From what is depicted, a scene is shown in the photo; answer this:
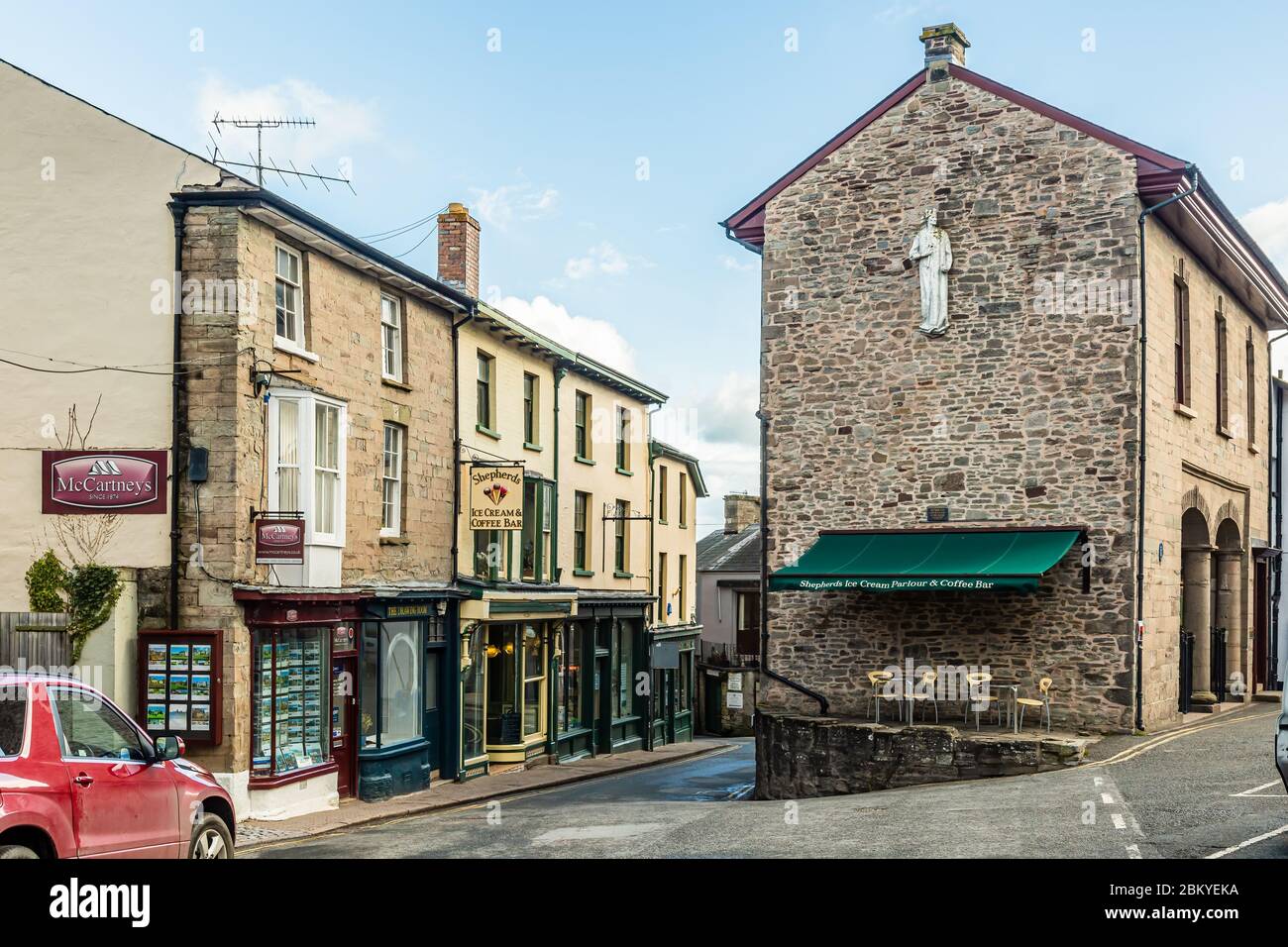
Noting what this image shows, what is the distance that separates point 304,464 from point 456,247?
10178 millimetres

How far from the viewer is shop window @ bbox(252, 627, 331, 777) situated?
1883 cm

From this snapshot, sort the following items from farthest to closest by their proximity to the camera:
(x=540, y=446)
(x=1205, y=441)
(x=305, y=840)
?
(x=540, y=446) < (x=1205, y=441) < (x=305, y=840)

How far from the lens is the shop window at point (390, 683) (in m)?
22.0

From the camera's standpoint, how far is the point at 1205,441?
990 inches

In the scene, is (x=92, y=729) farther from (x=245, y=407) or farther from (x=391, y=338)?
(x=391, y=338)

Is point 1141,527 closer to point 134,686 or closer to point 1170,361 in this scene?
point 1170,361

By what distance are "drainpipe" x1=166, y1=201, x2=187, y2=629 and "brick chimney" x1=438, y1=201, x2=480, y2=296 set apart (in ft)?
33.2

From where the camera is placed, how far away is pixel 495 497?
25438 mm

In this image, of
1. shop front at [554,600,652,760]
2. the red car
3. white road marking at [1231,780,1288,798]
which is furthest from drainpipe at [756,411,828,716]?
the red car

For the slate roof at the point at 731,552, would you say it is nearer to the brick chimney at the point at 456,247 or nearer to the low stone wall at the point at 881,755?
the brick chimney at the point at 456,247

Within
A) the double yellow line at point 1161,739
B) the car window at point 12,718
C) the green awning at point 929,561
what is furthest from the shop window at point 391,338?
the car window at point 12,718

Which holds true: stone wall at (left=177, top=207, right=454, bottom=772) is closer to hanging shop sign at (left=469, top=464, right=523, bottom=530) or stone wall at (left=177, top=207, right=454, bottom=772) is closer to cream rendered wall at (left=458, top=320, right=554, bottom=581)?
hanging shop sign at (left=469, top=464, right=523, bottom=530)
